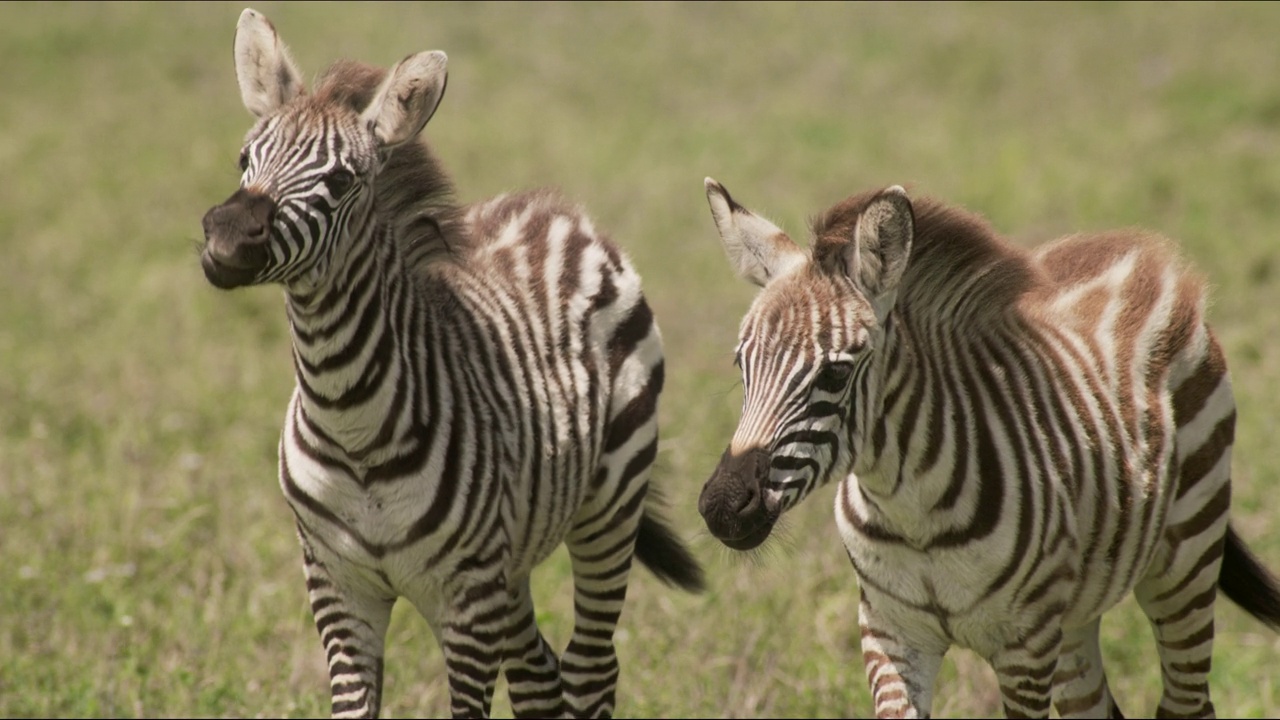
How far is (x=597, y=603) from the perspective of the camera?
619 cm

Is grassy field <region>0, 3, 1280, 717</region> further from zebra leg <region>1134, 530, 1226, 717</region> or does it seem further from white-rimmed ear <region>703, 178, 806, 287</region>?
zebra leg <region>1134, 530, 1226, 717</region>

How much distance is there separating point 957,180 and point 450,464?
11.6 meters

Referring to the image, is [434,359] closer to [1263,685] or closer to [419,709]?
[419,709]

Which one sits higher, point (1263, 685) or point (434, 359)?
point (434, 359)

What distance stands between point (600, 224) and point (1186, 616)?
31.1 ft

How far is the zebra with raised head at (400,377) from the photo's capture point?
188 inches

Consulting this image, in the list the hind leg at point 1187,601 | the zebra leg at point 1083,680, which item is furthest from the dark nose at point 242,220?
the zebra leg at point 1083,680

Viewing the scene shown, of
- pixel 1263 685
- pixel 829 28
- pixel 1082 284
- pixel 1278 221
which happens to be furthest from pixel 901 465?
pixel 829 28

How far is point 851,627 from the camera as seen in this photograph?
7496 mm

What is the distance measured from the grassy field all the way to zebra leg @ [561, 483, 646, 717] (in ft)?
1.81

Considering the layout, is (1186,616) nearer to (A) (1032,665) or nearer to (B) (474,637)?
(A) (1032,665)

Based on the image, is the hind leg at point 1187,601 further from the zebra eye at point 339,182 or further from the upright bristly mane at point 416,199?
the zebra eye at point 339,182

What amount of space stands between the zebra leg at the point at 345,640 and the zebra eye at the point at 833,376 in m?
1.86

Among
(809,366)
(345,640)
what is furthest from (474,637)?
(809,366)
